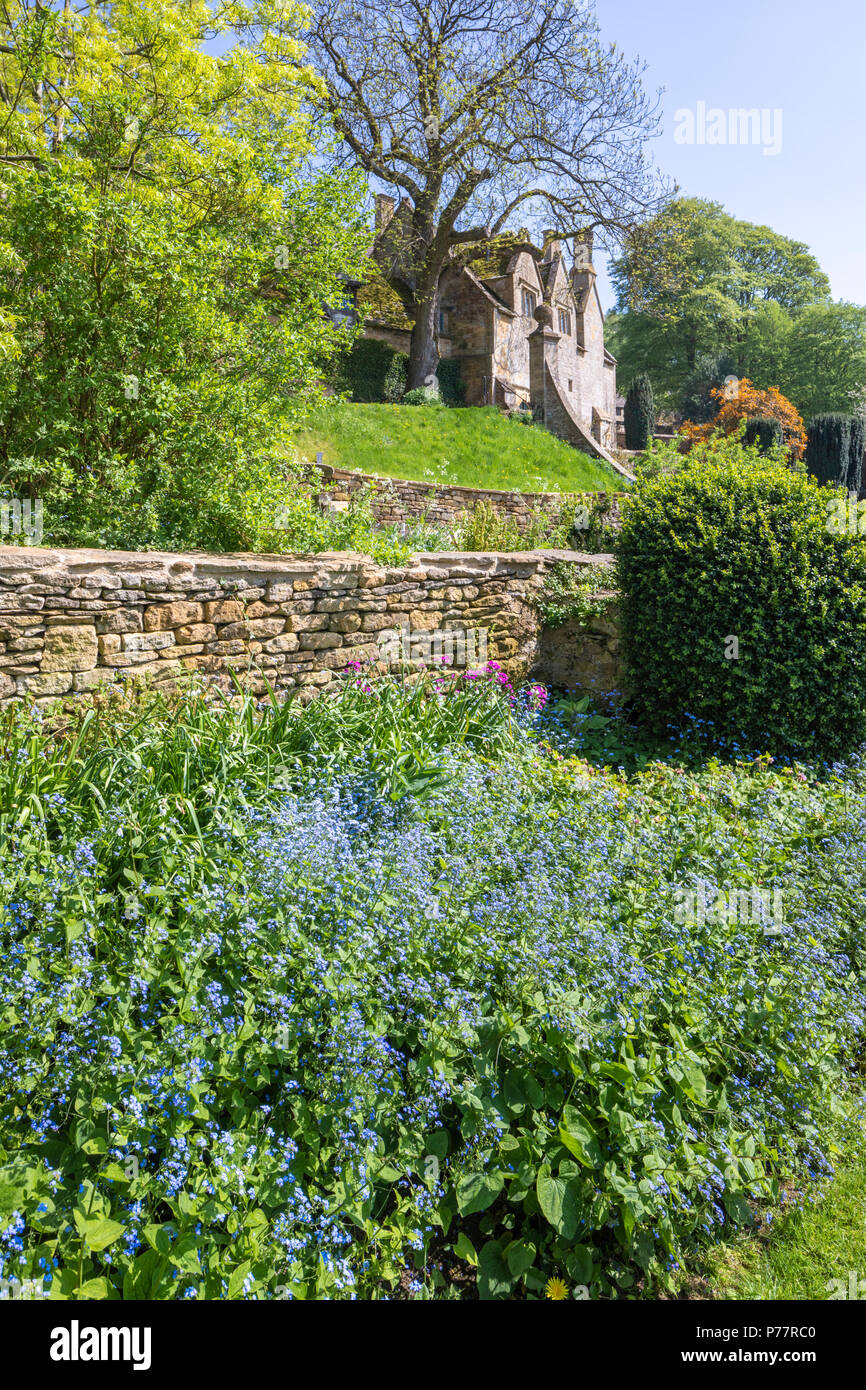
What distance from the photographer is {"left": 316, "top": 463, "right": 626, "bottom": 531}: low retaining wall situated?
38.0 ft

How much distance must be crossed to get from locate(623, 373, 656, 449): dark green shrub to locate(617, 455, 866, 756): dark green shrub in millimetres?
33641

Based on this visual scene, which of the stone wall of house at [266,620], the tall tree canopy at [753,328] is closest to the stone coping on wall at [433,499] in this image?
the stone wall of house at [266,620]

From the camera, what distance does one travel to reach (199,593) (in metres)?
4.89

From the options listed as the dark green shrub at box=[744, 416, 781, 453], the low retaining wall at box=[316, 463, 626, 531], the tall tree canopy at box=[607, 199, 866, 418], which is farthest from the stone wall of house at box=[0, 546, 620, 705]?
the tall tree canopy at box=[607, 199, 866, 418]

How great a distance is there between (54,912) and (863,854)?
3.87m

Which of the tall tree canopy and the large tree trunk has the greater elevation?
the tall tree canopy

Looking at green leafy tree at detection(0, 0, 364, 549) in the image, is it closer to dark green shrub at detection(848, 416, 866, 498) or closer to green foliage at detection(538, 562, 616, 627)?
green foliage at detection(538, 562, 616, 627)

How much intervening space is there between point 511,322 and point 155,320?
1050 inches

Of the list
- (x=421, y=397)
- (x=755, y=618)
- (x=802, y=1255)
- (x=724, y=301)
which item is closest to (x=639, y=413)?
(x=724, y=301)

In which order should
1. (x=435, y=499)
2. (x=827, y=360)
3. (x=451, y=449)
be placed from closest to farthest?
1. (x=435, y=499)
2. (x=451, y=449)
3. (x=827, y=360)

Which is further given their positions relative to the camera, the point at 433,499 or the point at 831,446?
the point at 831,446

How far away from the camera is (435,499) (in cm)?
1271

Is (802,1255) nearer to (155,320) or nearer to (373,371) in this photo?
(155,320)

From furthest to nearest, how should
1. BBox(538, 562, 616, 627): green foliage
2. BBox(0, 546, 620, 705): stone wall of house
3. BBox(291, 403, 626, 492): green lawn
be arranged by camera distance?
BBox(291, 403, 626, 492): green lawn < BBox(538, 562, 616, 627): green foliage < BBox(0, 546, 620, 705): stone wall of house
